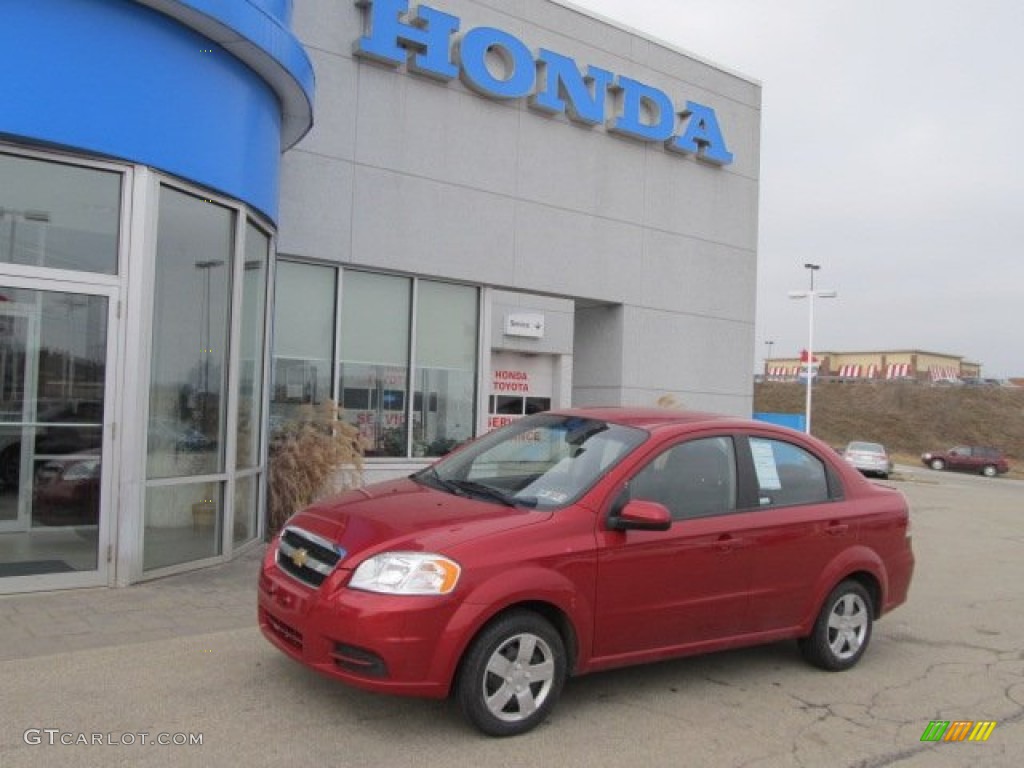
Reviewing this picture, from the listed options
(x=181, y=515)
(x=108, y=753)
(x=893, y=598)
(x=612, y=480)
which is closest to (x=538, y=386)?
(x=181, y=515)

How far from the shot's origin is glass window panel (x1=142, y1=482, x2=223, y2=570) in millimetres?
7129

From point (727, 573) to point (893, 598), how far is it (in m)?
1.74

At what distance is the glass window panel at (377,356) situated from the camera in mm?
11398

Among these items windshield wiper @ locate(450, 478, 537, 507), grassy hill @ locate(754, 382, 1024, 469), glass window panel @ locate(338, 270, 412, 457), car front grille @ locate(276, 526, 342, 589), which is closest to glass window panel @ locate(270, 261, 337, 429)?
glass window panel @ locate(338, 270, 412, 457)

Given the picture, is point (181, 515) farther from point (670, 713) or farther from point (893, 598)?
point (893, 598)

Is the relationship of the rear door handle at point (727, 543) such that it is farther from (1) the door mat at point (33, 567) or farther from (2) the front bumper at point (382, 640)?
(1) the door mat at point (33, 567)

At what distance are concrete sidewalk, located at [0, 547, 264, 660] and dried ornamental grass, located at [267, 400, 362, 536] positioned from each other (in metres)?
2.17

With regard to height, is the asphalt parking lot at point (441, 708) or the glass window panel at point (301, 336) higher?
the glass window panel at point (301, 336)

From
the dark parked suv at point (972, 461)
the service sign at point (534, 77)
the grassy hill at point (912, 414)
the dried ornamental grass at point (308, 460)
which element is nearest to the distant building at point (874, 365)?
the grassy hill at point (912, 414)

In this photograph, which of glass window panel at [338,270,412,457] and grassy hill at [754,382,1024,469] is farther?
grassy hill at [754,382,1024,469]

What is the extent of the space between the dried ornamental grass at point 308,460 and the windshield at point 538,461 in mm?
4131

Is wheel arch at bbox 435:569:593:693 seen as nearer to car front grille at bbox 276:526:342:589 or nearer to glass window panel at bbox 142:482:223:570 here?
car front grille at bbox 276:526:342:589

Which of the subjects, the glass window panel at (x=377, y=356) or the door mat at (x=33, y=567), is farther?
the glass window panel at (x=377, y=356)

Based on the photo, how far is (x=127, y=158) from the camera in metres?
6.76
